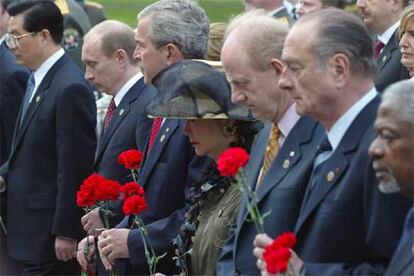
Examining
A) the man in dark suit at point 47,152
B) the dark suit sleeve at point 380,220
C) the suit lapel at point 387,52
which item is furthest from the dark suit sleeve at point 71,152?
the dark suit sleeve at point 380,220

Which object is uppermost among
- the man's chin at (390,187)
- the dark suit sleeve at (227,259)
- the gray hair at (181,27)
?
the man's chin at (390,187)

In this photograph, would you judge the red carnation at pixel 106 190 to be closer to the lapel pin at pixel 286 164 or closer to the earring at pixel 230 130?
the earring at pixel 230 130

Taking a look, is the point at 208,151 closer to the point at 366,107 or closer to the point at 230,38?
the point at 230,38

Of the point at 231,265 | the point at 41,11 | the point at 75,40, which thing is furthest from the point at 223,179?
the point at 75,40

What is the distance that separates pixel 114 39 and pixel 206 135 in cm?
212

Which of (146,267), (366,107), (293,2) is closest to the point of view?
(366,107)

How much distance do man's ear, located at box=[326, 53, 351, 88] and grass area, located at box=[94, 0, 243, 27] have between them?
19.9 m

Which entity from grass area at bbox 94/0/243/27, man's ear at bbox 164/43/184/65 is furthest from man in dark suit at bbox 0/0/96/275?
grass area at bbox 94/0/243/27

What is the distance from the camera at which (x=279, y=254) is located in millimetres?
4133

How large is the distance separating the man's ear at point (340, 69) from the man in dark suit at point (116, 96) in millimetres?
2551

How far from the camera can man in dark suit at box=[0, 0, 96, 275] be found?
7.88 metres

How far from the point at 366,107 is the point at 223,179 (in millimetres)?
1265

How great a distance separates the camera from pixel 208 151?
570 cm

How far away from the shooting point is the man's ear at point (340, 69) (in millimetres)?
4578
